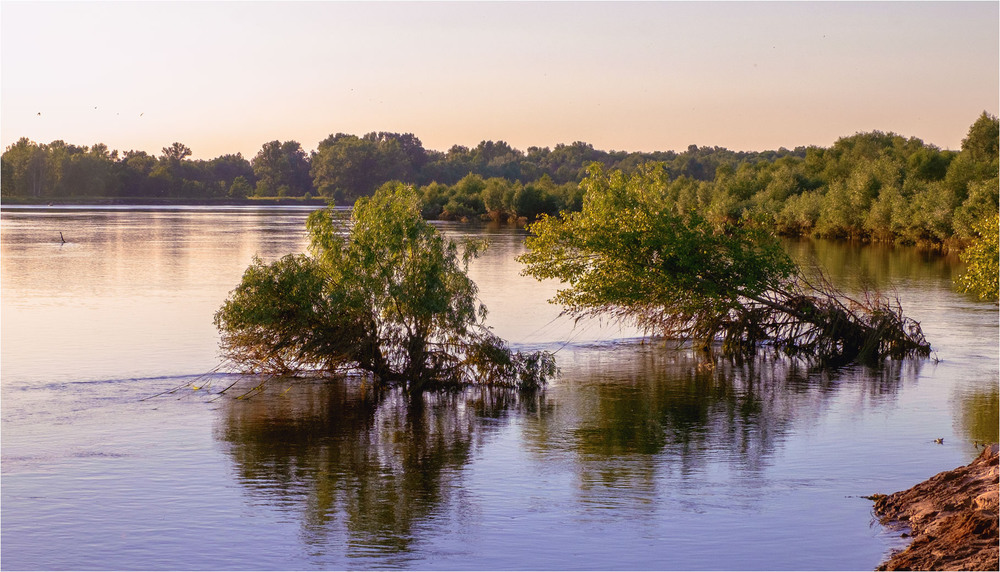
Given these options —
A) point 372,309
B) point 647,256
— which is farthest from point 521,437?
point 647,256

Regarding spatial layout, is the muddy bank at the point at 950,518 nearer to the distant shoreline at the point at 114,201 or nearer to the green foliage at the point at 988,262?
the green foliage at the point at 988,262

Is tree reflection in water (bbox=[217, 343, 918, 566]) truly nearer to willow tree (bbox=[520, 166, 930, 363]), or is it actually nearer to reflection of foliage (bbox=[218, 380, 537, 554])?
reflection of foliage (bbox=[218, 380, 537, 554])

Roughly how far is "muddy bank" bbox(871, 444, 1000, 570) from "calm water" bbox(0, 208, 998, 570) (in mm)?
511

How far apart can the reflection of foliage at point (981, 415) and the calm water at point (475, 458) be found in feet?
0.37

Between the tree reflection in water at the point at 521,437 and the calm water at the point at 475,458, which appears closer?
the calm water at the point at 475,458

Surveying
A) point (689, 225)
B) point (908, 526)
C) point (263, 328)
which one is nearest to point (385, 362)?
point (263, 328)

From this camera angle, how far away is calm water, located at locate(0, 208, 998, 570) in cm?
1512

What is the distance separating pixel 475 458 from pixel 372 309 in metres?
6.49

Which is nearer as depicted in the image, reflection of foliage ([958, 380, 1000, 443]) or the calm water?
the calm water

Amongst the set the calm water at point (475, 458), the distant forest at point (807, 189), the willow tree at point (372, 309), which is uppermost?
the distant forest at point (807, 189)

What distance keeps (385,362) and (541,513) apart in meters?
9.94

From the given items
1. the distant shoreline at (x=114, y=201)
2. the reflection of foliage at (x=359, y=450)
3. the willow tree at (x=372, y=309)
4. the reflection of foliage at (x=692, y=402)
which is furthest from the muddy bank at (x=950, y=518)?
the distant shoreline at (x=114, y=201)

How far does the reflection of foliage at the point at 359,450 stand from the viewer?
16.5m

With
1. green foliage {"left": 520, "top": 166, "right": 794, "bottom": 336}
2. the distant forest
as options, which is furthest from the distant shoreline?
green foliage {"left": 520, "top": 166, "right": 794, "bottom": 336}
